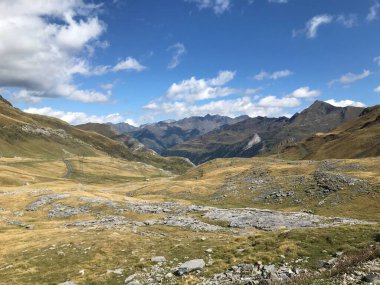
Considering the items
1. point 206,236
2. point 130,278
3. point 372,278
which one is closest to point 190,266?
point 130,278

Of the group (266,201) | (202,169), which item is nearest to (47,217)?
(266,201)

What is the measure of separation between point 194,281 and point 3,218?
5730 centimetres

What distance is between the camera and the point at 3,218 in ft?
246

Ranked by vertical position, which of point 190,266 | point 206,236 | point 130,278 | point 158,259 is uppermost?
point 190,266

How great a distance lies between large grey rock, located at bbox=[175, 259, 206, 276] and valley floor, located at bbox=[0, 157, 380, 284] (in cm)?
9

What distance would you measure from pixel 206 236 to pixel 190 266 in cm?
1694

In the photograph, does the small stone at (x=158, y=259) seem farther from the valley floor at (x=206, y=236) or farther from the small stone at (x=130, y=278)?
the small stone at (x=130, y=278)

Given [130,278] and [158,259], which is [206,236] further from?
[130,278]

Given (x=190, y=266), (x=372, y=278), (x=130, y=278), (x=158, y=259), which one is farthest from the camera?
(x=158, y=259)

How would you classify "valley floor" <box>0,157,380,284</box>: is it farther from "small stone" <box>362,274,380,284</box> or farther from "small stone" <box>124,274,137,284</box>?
"small stone" <box>362,274,380,284</box>

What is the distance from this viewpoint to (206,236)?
49.7 meters

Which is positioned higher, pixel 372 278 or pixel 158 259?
pixel 372 278

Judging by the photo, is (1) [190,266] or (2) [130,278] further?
(1) [190,266]

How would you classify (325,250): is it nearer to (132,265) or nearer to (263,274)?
(263,274)
